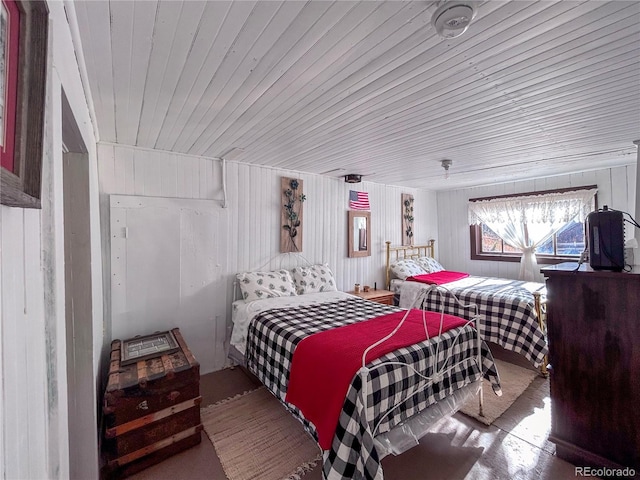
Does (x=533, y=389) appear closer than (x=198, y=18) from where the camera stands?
No

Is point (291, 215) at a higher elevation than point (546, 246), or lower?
higher

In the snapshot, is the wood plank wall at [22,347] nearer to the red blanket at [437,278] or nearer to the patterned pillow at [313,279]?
the patterned pillow at [313,279]

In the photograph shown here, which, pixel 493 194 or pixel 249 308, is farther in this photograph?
pixel 493 194

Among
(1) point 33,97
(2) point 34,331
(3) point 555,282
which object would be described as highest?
(1) point 33,97

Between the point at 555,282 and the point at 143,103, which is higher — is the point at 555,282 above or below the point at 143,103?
below

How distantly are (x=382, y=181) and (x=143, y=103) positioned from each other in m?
3.53

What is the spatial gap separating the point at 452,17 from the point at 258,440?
2.70 metres

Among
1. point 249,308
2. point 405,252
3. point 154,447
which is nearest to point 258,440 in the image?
point 154,447

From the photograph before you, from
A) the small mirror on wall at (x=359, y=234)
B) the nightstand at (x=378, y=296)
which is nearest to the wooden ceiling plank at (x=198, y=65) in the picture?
the small mirror on wall at (x=359, y=234)

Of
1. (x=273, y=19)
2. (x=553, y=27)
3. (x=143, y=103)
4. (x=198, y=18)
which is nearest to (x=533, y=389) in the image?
(x=553, y=27)

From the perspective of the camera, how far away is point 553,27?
4.01 ft

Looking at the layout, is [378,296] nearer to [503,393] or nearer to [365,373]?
[503,393]

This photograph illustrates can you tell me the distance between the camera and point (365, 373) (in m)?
1.55

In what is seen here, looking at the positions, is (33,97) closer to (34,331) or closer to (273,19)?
(34,331)
